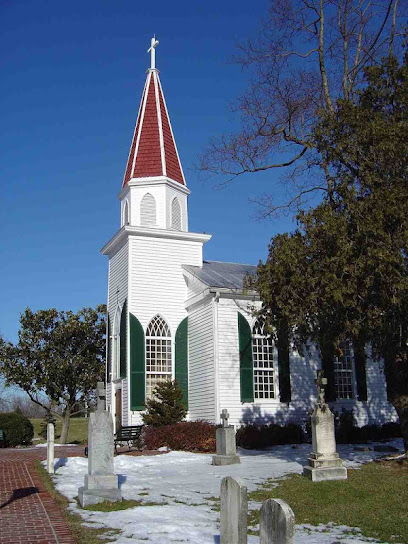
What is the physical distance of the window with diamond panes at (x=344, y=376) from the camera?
984 inches

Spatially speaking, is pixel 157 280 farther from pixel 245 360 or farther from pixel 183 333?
pixel 245 360

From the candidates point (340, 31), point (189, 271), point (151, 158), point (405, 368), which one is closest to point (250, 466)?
point (405, 368)

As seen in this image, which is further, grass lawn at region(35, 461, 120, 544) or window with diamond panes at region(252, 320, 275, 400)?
window with diamond panes at region(252, 320, 275, 400)

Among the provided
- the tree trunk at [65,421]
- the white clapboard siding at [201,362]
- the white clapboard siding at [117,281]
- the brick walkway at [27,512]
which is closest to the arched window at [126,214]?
the white clapboard siding at [117,281]

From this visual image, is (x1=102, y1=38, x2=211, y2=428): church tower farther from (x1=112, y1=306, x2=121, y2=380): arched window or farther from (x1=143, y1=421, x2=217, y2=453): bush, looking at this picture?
(x1=143, y1=421, x2=217, y2=453): bush

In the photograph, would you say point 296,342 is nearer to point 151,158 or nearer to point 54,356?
point 151,158

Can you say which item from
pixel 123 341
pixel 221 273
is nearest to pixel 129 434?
pixel 123 341

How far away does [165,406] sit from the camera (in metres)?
22.4

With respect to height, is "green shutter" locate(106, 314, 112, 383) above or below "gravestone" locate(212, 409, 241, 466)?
above

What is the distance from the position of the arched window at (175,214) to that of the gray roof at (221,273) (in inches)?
81.6

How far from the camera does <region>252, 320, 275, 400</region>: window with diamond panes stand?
2327cm

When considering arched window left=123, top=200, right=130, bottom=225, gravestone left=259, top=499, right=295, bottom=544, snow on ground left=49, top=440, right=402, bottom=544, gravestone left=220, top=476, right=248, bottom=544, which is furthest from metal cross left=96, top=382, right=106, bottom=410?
arched window left=123, top=200, right=130, bottom=225

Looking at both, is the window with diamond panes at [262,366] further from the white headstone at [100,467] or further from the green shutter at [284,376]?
the white headstone at [100,467]

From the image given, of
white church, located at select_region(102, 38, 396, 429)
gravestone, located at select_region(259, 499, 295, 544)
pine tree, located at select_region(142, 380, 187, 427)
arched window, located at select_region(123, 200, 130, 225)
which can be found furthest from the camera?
arched window, located at select_region(123, 200, 130, 225)
